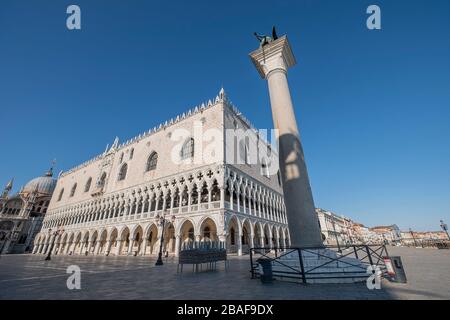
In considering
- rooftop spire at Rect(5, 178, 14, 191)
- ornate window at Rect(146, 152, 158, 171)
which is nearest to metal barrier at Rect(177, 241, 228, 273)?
→ ornate window at Rect(146, 152, 158, 171)

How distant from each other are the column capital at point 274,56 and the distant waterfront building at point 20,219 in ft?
212

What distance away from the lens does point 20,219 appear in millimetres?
49500

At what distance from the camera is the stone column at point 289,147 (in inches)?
263

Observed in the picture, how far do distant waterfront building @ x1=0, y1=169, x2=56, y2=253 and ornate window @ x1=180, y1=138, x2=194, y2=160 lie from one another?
5116 cm

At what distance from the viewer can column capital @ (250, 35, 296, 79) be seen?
9.21 meters

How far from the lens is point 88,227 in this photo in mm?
30516

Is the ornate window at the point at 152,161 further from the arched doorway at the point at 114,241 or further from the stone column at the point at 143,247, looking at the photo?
the arched doorway at the point at 114,241

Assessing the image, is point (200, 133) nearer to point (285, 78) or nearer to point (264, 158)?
point (264, 158)

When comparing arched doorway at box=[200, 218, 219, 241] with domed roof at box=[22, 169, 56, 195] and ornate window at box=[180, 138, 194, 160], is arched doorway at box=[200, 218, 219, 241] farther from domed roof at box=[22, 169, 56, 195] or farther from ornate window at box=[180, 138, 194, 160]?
domed roof at box=[22, 169, 56, 195]

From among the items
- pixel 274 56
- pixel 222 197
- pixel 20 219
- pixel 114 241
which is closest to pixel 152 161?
pixel 114 241

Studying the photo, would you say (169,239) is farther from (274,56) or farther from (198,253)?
(274,56)

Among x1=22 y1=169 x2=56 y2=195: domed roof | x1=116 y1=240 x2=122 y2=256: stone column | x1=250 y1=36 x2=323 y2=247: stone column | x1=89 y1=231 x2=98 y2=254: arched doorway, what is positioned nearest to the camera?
x1=250 y1=36 x2=323 y2=247: stone column
